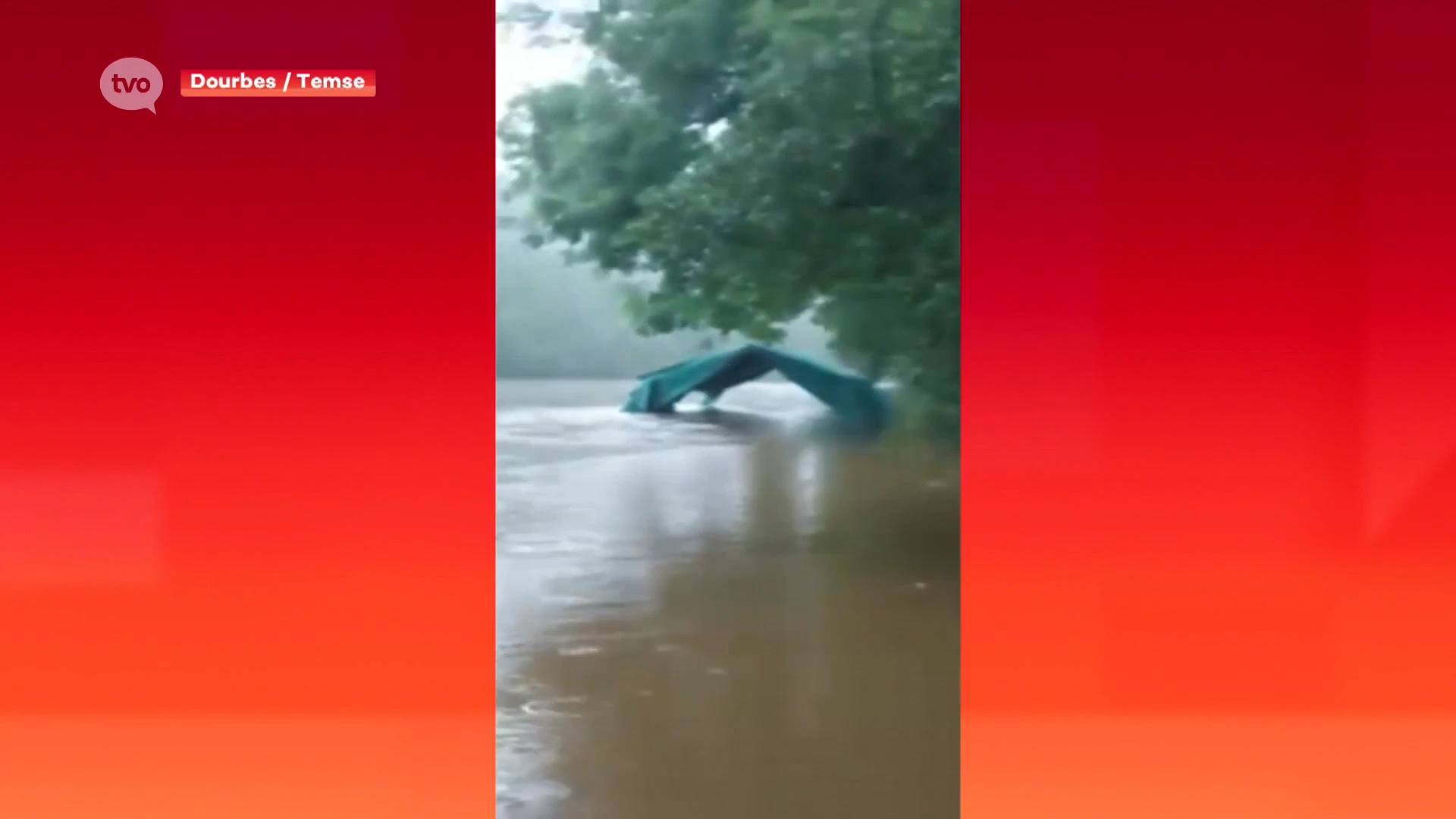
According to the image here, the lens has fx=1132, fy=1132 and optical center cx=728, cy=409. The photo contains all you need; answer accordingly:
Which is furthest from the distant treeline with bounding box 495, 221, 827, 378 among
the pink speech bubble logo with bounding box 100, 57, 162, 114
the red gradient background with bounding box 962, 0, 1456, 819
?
the pink speech bubble logo with bounding box 100, 57, 162, 114

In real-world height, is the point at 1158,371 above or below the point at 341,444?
above

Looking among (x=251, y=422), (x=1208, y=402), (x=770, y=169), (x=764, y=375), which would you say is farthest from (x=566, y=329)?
(x=1208, y=402)

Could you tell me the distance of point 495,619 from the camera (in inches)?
107

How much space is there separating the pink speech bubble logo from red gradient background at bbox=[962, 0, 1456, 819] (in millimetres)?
1924

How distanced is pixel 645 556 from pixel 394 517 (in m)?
0.61

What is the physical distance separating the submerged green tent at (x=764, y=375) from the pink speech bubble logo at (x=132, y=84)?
1.33 metres

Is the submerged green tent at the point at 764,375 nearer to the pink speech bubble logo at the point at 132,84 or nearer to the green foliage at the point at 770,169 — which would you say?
the green foliage at the point at 770,169

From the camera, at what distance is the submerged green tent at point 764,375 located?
281 cm

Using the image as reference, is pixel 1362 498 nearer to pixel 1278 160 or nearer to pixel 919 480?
pixel 1278 160

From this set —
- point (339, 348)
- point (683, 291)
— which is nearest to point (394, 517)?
point (339, 348)

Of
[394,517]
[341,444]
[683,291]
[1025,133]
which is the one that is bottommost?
[394,517]

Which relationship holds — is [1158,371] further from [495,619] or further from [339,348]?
[339,348]

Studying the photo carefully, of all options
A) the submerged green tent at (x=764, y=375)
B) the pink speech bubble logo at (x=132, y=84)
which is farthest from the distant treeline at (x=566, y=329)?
the pink speech bubble logo at (x=132, y=84)

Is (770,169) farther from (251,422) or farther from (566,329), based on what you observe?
(251,422)
